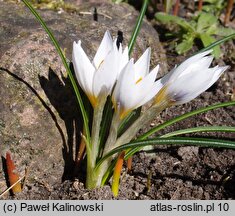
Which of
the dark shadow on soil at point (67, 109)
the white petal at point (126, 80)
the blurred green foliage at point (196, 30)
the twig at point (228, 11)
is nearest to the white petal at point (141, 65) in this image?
the white petal at point (126, 80)

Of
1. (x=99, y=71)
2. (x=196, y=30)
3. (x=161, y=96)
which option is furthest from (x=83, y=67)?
(x=196, y=30)

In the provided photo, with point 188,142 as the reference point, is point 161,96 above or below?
above

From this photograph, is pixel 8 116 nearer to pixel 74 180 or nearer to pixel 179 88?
pixel 74 180

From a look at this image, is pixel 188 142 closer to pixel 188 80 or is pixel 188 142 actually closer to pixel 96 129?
pixel 188 80

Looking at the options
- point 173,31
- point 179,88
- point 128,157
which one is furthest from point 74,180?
point 173,31

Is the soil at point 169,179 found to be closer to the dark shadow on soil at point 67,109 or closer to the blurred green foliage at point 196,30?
the dark shadow on soil at point 67,109

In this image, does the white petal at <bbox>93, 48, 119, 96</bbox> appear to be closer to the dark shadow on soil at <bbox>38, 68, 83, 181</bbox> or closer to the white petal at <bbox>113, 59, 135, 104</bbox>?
the white petal at <bbox>113, 59, 135, 104</bbox>
